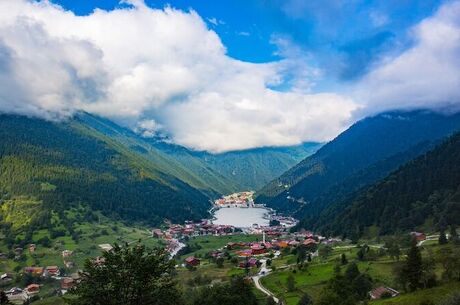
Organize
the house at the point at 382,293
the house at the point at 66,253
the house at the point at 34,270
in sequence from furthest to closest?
the house at the point at 66,253, the house at the point at 34,270, the house at the point at 382,293

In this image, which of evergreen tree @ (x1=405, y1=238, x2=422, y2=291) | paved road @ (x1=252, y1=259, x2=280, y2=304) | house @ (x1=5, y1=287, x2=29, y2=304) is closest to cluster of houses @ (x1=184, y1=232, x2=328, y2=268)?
paved road @ (x1=252, y1=259, x2=280, y2=304)

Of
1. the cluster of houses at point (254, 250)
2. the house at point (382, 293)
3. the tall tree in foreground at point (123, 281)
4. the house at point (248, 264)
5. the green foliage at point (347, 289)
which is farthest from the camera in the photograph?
the cluster of houses at point (254, 250)

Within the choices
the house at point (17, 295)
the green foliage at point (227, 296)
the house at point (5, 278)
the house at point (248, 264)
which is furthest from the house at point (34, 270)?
the green foliage at point (227, 296)

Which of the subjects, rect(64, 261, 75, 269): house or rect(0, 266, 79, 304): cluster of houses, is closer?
rect(0, 266, 79, 304): cluster of houses

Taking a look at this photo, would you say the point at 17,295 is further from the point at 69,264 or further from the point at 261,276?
the point at 261,276

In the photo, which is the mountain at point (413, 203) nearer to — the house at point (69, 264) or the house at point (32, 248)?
the house at point (69, 264)

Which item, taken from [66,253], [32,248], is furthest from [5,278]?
[32,248]

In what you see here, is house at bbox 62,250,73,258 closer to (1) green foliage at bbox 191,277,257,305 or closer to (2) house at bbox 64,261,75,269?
(2) house at bbox 64,261,75,269
